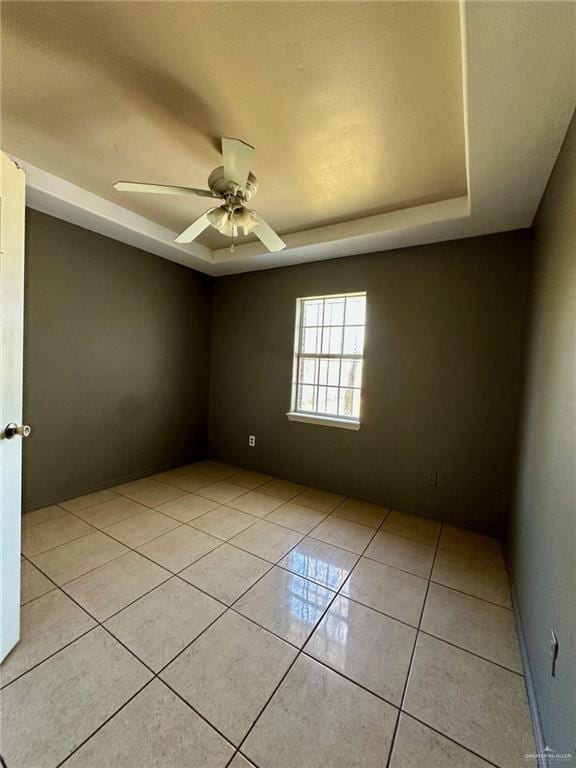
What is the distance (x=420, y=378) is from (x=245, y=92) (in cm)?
233

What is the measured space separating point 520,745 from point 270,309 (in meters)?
3.47

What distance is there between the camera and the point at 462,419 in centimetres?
259

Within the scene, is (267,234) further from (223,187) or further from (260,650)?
(260,650)

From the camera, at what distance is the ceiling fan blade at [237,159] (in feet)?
4.63

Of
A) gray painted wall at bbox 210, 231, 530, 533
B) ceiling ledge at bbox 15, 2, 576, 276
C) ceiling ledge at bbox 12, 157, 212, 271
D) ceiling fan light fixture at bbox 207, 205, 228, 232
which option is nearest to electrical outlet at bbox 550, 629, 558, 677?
gray painted wall at bbox 210, 231, 530, 533

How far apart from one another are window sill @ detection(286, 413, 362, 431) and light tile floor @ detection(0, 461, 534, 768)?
0.97 meters

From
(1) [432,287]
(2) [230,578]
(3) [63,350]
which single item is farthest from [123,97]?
(2) [230,578]

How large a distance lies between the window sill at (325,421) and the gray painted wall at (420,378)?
0.19 ft

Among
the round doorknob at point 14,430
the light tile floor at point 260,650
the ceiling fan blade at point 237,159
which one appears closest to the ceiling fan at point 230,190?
the ceiling fan blade at point 237,159

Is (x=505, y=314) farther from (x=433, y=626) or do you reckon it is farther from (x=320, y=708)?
(x=320, y=708)

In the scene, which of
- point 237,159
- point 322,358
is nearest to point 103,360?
point 322,358

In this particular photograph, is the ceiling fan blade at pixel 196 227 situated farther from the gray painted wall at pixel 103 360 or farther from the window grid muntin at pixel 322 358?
the window grid muntin at pixel 322 358

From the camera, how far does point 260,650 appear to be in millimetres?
1398

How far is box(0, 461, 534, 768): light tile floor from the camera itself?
3.43 feet
